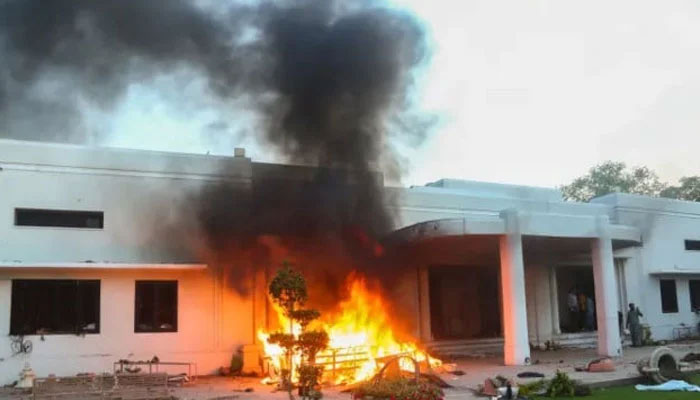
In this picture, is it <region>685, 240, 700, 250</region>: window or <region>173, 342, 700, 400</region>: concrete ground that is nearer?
<region>173, 342, 700, 400</region>: concrete ground

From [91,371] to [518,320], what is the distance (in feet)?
30.4

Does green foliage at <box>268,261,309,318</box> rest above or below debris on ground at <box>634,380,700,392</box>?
above

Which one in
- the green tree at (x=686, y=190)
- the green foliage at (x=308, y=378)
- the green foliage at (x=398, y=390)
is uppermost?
the green tree at (x=686, y=190)

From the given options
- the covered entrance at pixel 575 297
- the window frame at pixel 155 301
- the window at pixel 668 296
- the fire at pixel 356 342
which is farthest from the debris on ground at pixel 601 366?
the window at pixel 668 296

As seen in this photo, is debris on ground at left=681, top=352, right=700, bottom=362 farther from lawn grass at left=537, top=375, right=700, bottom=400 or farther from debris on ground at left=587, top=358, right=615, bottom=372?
lawn grass at left=537, top=375, right=700, bottom=400

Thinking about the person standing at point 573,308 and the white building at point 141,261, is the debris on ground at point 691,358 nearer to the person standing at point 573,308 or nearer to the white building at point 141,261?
the white building at point 141,261

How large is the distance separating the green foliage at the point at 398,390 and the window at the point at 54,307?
6811 mm

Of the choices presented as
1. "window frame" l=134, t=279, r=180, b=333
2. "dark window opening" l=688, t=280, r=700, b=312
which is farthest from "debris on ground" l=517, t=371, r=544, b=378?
"dark window opening" l=688, t=280, r=700, b=312

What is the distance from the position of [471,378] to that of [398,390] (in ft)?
13.6

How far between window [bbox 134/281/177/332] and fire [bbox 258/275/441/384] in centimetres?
208

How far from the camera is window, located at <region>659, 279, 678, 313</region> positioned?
911 inches

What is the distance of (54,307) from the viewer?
1418 cm

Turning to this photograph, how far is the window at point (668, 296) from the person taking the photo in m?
23.1

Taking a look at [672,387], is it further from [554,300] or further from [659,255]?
[659,255]
